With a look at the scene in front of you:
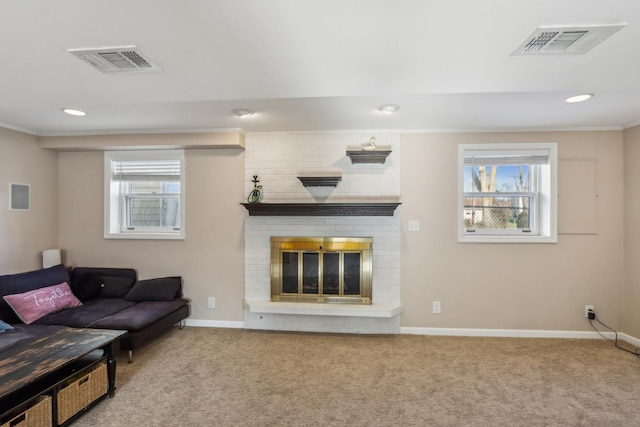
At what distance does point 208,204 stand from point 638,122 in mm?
4490

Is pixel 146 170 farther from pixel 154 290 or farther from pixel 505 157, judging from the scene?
pixel 505 157

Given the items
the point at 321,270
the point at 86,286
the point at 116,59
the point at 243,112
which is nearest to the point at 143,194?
the point at 86,286

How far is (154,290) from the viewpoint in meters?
3.52

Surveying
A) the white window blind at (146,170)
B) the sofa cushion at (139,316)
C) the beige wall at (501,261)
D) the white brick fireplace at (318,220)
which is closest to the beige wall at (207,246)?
the white brick fireplace at (318,220)

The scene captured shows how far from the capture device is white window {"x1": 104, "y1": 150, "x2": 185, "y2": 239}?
12.6 feet

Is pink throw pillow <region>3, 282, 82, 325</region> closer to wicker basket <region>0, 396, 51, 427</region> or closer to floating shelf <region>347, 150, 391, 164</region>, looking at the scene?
wicker basket <region>0, 396, 51, 427</region>

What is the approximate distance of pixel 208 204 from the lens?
3.75m

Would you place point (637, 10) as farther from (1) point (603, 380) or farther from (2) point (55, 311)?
(2) point (55, 311)

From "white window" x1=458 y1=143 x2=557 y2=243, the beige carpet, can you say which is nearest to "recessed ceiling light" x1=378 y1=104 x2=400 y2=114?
"white window" x1=458 y1=143 x2=557 y2=243

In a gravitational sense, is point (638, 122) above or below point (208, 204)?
above

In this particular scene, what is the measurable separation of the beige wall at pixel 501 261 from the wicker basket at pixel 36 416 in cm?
299

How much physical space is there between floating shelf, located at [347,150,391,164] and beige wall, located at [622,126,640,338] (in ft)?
7.92

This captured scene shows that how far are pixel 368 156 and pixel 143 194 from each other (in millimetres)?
2728

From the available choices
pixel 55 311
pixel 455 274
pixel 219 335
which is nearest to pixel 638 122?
pixel 455 274
